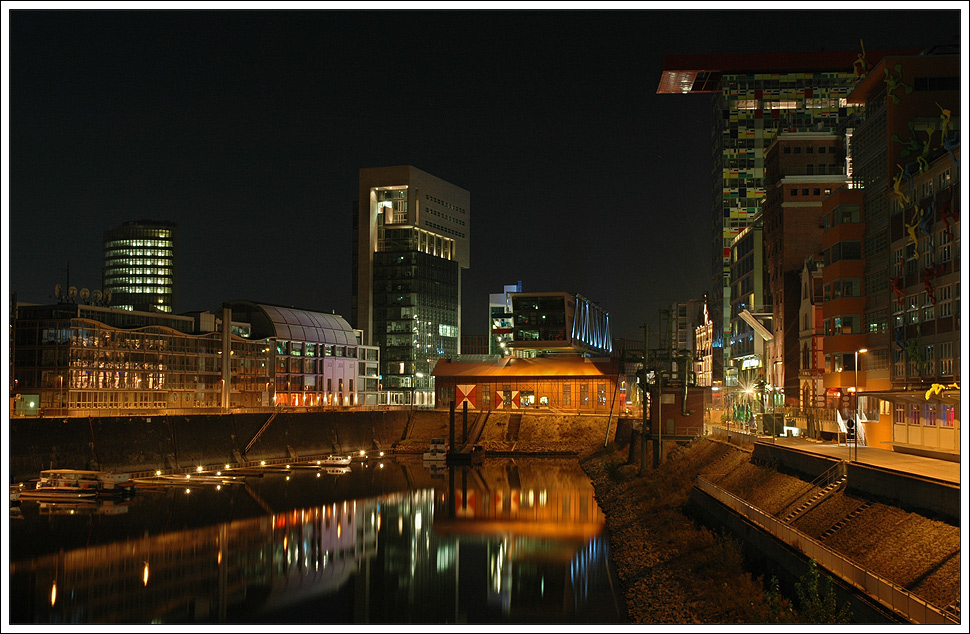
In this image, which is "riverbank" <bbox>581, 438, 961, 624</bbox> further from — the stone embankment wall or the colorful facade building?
the stone embankment wall

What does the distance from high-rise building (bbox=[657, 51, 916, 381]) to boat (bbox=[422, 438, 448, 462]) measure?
90.2 m

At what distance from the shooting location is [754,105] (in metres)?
186

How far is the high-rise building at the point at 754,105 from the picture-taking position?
182625 mm

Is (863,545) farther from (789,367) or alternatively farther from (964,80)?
(789,367)

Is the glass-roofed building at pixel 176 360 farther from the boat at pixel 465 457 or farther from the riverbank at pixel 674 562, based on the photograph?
the riverbank at pixel 674 562

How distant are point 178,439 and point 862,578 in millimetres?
73143

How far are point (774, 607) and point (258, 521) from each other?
41.5 metres

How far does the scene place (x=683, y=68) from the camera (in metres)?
189

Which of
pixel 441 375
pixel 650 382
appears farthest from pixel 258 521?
pixel 441 375

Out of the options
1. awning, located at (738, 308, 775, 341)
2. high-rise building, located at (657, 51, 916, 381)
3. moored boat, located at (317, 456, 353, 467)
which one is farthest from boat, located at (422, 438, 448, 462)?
high-rise building, located at (657, 51, 916, 381)

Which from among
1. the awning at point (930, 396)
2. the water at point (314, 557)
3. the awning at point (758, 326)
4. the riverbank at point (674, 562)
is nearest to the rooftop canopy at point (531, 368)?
the awning at point (758, 326)

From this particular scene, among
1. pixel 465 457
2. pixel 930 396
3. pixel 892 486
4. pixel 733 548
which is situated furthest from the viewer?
pixel 465 457

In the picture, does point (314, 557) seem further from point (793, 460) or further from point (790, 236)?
point (790, 236)

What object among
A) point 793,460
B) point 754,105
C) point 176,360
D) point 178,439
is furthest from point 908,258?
point 754,105
